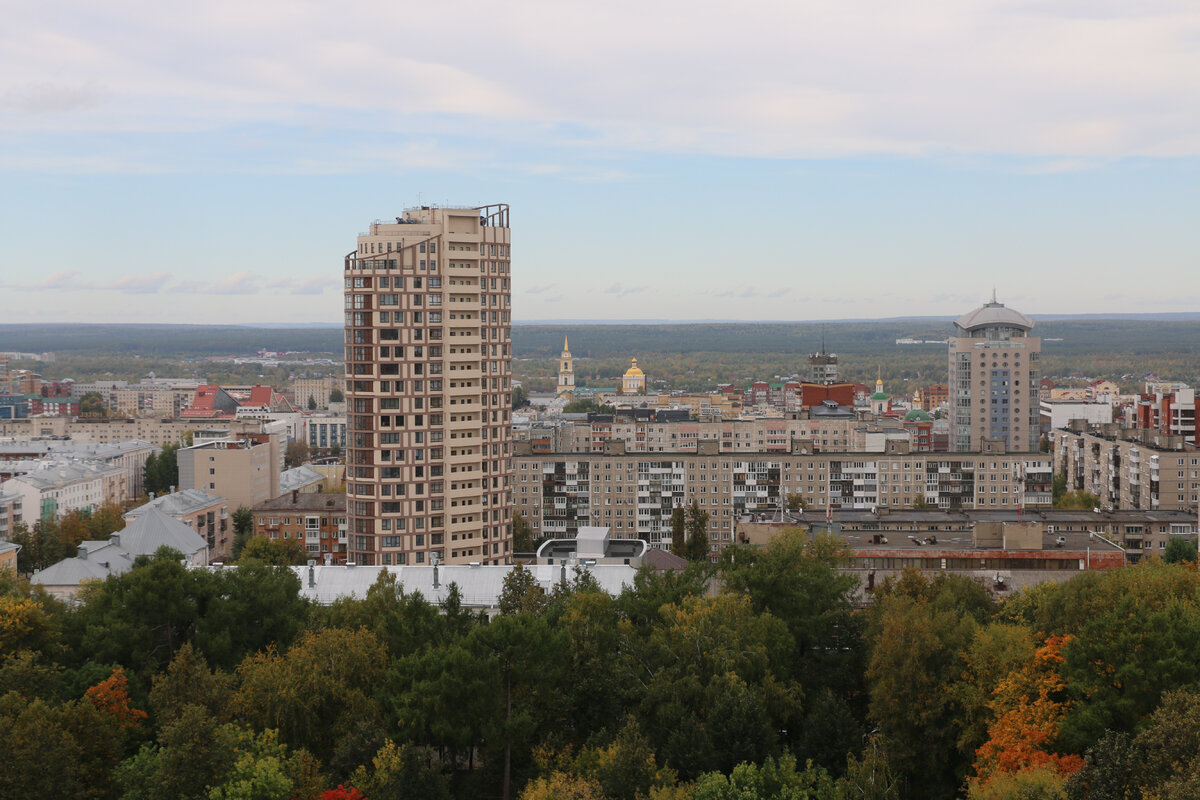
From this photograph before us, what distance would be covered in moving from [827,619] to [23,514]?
175ft

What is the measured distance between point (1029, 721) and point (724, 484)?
158 ft

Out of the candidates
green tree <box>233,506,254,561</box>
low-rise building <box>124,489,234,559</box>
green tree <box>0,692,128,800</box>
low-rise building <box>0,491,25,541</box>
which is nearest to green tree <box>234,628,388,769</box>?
green tree <box>0,692,128,800</box>

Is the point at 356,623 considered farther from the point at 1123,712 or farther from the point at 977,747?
the point at 1123,712

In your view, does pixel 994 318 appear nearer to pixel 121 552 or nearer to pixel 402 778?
pixel 121 552

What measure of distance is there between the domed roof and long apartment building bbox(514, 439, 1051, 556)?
3788cm

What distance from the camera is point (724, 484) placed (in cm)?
7719

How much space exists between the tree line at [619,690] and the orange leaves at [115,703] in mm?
78

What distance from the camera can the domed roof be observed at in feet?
371

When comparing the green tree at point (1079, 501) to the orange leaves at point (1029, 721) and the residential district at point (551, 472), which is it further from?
the orange leaves at point (1029, 721)

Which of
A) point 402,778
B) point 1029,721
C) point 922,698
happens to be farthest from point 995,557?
point 402,778

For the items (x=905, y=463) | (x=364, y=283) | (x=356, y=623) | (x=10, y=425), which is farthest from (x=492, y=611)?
(x=10, y=425)

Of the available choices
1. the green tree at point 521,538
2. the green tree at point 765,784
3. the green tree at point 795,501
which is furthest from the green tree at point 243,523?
the green tree at point 765,784

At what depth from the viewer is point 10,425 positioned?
143m

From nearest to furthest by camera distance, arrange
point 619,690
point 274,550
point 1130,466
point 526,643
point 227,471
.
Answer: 1. point 619,690
2. point 526,643
3. point 274,550
4. point 1130,466
5. point 227,471
